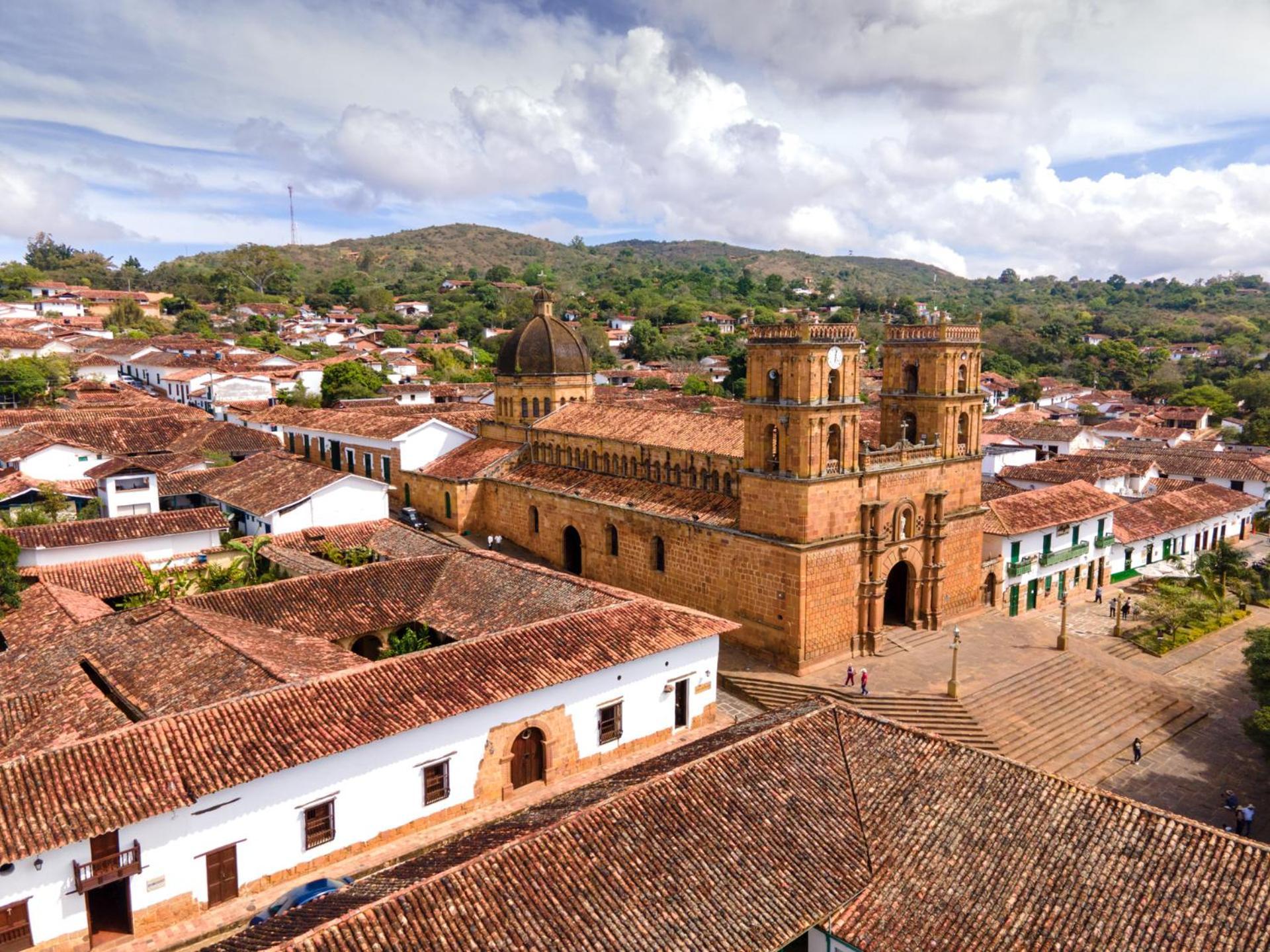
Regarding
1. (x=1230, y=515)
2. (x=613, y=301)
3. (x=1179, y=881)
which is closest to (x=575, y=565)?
(x=1179, y=881)

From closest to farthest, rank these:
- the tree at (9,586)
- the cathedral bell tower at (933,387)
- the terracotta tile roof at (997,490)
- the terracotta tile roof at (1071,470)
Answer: the tree at (9,586) → the cathedral bell tower at (933,387) → the terracotta tile roof at (997,490) → the terracotta tile roof at (1071,470)

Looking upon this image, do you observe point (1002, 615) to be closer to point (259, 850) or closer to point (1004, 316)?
point (259, 850)

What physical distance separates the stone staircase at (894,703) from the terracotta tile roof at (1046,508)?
9816 millimetres

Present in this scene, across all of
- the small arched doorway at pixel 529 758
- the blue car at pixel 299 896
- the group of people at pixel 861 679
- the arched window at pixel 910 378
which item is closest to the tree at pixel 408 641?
the small arched doorway at pixel 529 758

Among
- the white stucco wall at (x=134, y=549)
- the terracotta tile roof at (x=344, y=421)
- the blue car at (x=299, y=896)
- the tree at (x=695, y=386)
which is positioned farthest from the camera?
the tree at (x=695, y=386)

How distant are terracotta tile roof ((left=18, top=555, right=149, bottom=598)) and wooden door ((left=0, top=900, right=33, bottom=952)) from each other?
1390 centimetres

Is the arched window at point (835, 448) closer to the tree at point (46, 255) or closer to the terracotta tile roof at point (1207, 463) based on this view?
the terracotta tile roof at point (1207, 463)

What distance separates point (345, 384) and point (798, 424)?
1584 inches

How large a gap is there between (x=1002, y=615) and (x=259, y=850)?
24.8 m

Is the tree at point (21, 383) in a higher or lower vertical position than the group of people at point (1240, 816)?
higher

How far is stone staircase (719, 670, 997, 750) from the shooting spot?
2259 cm

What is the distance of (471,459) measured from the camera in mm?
38812

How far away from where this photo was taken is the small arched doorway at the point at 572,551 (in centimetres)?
3331

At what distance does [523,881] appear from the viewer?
11656 millimetres
